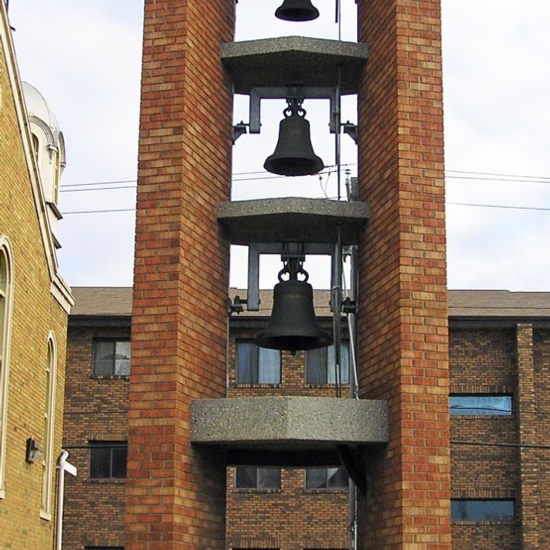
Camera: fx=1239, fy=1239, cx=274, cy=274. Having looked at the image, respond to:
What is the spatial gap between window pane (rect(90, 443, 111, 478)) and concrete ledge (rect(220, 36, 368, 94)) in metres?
24.7

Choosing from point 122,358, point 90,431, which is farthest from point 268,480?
point 122,358

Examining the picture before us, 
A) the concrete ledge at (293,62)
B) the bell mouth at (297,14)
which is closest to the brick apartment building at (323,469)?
the bell mouth at (297,14)

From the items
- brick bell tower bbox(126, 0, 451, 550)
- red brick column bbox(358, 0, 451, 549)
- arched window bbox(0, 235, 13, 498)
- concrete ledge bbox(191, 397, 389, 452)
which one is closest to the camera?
red brick column bbox(358, 0, 451, 549)

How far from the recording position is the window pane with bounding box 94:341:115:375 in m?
35.3

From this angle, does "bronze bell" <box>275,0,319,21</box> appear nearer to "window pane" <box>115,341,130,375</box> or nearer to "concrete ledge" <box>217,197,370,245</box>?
"concrete ledge" <box>217,197,370,245</box>

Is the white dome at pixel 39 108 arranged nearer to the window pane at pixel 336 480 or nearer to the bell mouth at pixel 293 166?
the window pane at pixel 336 480

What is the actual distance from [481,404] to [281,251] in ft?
79.6

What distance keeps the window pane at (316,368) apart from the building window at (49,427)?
11061 millimetres

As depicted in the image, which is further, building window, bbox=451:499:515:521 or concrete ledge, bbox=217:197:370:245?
building window, bbox=451:499:515:521

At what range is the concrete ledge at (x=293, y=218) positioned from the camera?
10336mm

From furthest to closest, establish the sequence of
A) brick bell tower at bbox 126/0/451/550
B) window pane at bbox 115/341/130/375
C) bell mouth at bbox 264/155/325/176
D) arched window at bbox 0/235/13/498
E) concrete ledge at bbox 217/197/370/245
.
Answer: window pane at bbox 115/341/130/375 < arched window at bbox 0/235/13/498 < bell mouth at bbox 264/155/325/176 < concrete ledge at bbox 217/197/370/245 < brick bell tower at bbox 126/0/451/550

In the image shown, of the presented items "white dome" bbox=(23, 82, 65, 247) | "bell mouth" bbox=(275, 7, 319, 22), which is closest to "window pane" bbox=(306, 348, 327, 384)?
"white dome" bbox=(23, 82, 65, 247)

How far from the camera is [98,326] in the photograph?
116ft

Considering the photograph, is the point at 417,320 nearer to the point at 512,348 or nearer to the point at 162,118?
the point at 162,118
